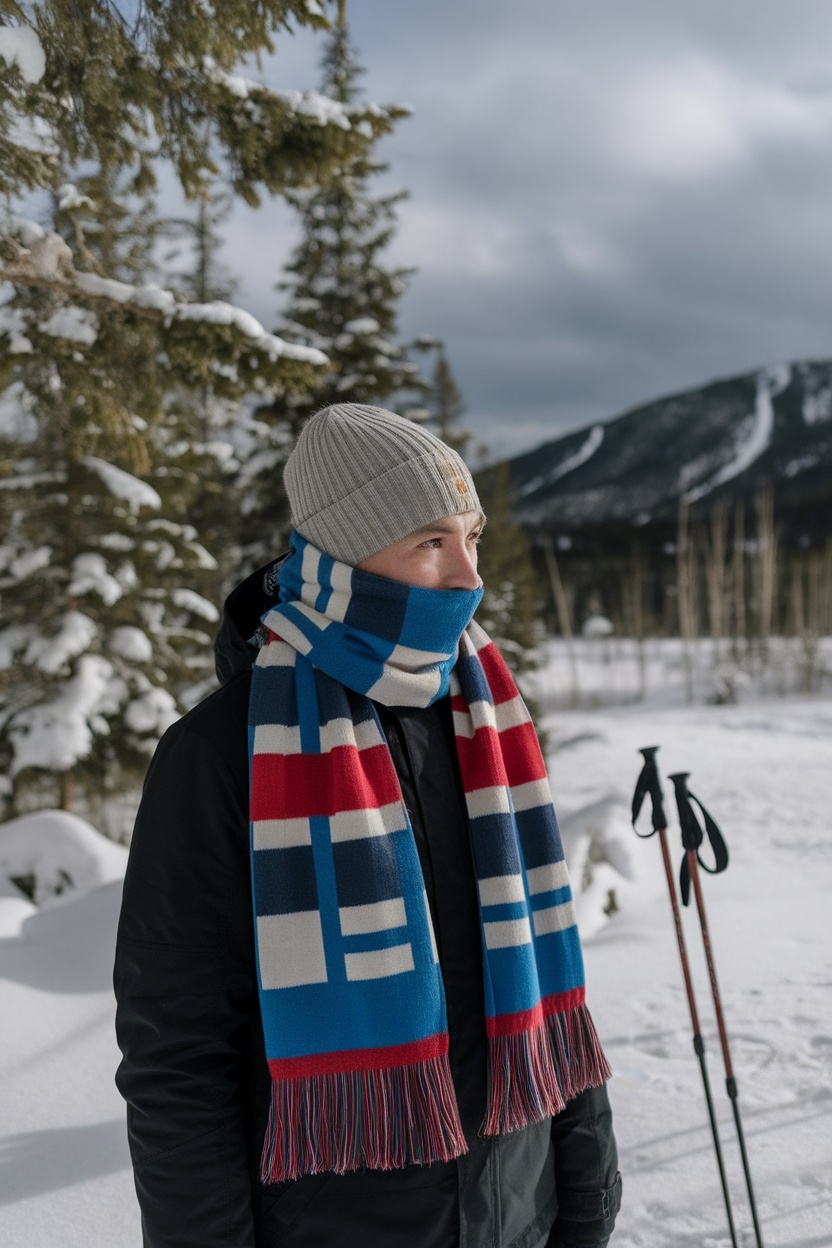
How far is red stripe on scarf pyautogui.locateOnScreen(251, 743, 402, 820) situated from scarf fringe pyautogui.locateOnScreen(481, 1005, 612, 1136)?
465 mm

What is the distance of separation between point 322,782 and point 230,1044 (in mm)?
416

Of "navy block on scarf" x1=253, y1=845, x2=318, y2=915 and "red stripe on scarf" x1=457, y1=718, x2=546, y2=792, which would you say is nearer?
"navy block on scarf" x1=253, y1=845, x2=318, y2=915

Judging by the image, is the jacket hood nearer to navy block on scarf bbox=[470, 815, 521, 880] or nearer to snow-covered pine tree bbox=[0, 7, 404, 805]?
navy block on scarf bbox=[470, 815, 521, 880]

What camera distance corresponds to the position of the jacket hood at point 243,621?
162cm

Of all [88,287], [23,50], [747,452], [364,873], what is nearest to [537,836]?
[364,873]

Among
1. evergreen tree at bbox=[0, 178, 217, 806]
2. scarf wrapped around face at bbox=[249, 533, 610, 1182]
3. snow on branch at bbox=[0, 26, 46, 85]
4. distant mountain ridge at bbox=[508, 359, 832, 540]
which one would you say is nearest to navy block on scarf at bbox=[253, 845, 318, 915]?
scarf wrapped around face at bbox=[249, 533, 610, 1182]

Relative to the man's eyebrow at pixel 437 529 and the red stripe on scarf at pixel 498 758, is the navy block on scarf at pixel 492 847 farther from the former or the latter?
the man's eyebrow at pixel 437 529

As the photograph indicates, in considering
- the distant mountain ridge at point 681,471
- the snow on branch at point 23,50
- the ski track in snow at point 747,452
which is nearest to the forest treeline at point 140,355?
the snow on branch at point 23,50

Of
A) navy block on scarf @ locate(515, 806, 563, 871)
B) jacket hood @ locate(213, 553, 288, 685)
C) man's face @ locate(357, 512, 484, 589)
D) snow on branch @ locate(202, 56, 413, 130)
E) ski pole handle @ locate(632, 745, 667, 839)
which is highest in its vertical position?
snow on branch @ locate(202, 56, 413, 130)

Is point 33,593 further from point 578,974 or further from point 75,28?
point 578,974

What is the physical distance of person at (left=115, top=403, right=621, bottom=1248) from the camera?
134 centimetres

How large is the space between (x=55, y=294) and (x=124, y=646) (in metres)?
4.63

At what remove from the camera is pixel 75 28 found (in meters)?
3.51

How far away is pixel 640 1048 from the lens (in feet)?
12.8
